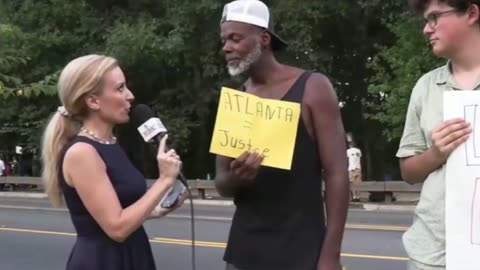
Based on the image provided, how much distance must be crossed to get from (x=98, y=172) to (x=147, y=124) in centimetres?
43

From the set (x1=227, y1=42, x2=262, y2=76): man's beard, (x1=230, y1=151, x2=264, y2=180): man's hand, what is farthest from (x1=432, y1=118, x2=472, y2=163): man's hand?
(x1=227, y1=42, x2=262, y2=76): man's beard

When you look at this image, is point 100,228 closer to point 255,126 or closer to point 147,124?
point 147,124

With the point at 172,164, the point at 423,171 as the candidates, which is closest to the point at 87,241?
the point at 172,164

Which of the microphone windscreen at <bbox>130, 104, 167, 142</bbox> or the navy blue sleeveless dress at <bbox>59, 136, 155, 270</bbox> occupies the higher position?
the microphone windscreen at <bbox>130, 104, 167, 142</bbox>

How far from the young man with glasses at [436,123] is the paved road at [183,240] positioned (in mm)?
7441

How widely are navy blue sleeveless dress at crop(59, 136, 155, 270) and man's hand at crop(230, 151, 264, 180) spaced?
1.70ft

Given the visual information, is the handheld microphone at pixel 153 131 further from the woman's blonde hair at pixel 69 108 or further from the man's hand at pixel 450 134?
the man's hand at pixel 450 134

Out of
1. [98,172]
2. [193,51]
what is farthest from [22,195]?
[98,172]

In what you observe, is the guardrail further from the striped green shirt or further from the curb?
the striped green shirt

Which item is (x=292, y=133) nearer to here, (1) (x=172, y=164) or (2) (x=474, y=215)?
(1) (x=172, y=164)

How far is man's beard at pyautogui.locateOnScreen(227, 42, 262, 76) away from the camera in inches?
116

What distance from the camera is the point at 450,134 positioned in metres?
2.27

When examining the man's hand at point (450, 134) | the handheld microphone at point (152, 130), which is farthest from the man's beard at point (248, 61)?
the man's hand at point (450, 134)

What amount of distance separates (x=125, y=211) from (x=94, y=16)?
23654 mm
